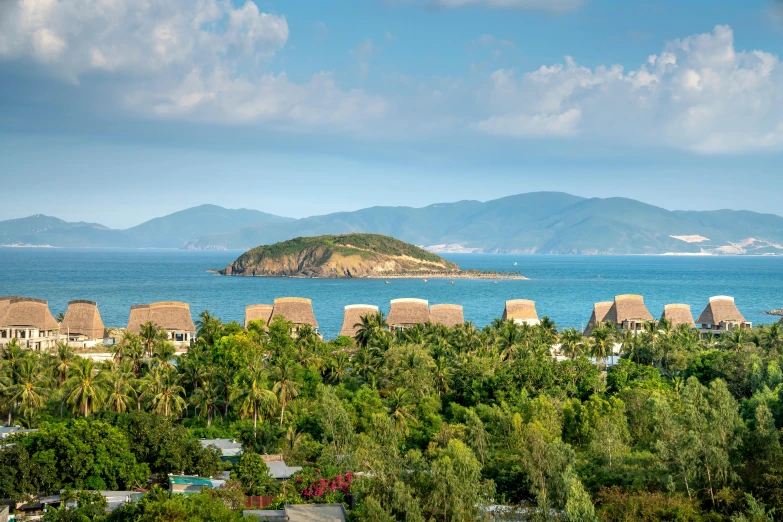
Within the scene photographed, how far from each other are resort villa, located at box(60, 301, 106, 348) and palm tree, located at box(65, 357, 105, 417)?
30.6m

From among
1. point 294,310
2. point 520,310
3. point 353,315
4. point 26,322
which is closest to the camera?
point 26,322

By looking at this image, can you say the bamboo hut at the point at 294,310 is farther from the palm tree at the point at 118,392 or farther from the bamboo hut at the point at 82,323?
the palm tree at the point at 118,392

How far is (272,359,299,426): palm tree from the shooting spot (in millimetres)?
42438

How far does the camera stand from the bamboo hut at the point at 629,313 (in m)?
78.6

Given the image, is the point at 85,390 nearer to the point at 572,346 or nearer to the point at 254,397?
the point at 254,397

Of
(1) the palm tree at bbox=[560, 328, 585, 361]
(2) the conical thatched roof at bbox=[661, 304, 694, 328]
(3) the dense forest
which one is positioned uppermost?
(2) the conical thatched roof at bbox=[661, 304, 694, 328]

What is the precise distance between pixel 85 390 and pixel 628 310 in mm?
54790

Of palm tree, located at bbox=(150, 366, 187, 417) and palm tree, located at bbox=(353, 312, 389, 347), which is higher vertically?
palm tree, located at bbox=(353, 312, 389, 347)

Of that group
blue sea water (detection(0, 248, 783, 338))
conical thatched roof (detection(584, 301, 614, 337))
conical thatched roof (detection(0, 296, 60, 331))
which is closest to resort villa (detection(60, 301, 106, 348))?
conical thatched roof (detection(0, 296, 60, 331))

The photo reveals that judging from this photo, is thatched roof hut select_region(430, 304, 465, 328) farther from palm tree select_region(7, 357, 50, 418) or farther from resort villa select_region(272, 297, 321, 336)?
palm tree select_region(7, 357, 50, 418)

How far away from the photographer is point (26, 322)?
67.6 m

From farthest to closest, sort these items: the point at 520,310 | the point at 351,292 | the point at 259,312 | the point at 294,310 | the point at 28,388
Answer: the point at 351,292, the point at 520,310, the point at 294,310, the point at 259,312, the point at 28,388

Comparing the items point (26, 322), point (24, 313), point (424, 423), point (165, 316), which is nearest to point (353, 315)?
point (165, 316)

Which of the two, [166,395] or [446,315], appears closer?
[166,395]
